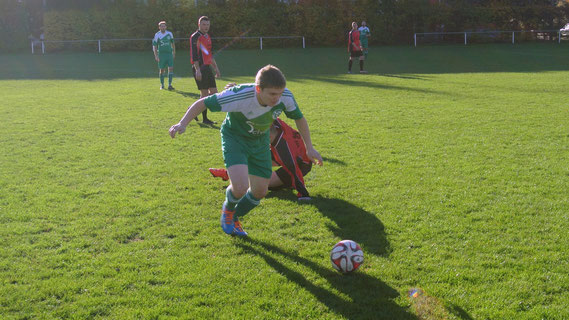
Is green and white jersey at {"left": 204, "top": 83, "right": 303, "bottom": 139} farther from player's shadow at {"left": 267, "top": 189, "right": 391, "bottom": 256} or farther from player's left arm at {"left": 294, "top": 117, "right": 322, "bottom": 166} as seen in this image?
player's shadow at {"left": 267, "top": 189, "right": 391, "bottom": 256}

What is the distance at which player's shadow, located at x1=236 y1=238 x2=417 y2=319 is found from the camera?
11.2ft

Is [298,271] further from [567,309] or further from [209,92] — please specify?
[209,92]

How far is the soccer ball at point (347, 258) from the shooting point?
3854 millimetres

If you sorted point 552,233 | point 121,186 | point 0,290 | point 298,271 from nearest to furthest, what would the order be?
1. point 0,290
2. point 298,271
3. point 552,233
4. point 121,186

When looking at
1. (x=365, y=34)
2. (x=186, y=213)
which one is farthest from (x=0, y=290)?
(x=365, y=34)

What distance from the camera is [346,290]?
3.71 metres

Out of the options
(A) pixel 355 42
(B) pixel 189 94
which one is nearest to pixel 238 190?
(B) pixel 189 94

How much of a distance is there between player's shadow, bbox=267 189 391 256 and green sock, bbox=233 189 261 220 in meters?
0.81

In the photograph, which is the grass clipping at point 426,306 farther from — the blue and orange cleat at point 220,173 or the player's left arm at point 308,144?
the blue and orange cleat at point 220,173

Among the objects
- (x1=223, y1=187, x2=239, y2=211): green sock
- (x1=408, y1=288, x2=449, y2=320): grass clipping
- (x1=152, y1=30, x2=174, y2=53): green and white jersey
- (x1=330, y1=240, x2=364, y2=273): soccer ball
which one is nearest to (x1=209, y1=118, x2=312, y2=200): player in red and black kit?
(x1=223, y1=187, x2=239, y2=211): green sock

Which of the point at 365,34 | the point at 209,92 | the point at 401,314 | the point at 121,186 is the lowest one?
the point at 401,314

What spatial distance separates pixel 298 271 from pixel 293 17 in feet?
91.5

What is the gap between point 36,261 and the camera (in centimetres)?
413

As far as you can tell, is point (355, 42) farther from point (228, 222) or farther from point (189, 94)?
point (228, 222)
